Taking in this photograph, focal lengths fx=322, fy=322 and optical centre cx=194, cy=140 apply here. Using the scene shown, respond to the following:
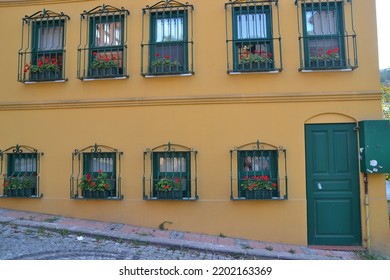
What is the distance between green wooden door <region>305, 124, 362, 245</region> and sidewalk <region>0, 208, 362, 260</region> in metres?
0.32

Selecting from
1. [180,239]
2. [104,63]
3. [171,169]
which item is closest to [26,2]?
[104,63]

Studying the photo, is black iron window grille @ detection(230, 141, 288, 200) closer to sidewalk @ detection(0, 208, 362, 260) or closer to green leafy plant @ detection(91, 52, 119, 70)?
sidewalk @ detection(0, 208, 362, 260)

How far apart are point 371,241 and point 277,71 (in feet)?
12.7

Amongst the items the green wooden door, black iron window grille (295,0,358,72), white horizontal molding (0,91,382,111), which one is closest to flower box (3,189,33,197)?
white horizontal molding (0,91,382,111)

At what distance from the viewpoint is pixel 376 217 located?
250 inches

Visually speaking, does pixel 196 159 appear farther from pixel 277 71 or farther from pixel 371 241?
pixel 371 241

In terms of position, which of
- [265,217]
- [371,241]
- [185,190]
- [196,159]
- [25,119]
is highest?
[25,119]

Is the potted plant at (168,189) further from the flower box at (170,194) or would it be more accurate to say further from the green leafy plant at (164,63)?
the green leafy plant at (164,63)

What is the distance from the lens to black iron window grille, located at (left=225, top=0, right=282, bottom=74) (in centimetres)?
680

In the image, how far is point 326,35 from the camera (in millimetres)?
6719

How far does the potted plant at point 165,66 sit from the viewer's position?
6.94 metres

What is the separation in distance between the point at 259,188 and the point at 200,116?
1.94 m

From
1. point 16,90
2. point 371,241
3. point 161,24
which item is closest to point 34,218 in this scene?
point 16,90

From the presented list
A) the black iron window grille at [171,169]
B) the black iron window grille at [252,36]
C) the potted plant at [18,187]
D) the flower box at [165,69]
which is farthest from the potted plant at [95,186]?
the black iron window grille at [252,36]
